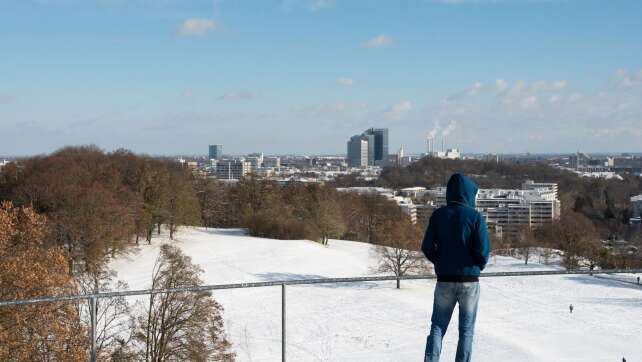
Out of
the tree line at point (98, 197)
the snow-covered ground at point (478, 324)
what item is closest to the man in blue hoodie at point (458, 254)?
the snow-covered ground at point (478, 324)

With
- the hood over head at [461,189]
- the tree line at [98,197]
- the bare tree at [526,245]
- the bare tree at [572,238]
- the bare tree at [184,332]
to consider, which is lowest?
the bare tree at [526,245]

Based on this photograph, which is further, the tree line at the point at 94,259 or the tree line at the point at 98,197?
the tree line at the point at 98,197

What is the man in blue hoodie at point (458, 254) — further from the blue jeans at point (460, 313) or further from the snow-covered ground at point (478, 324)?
the snow-covered ground at point (478, 324)

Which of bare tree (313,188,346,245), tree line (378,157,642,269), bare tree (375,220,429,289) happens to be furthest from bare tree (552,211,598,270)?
bare tree (313,188,346,245)

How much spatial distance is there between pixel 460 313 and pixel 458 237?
70 centimetres

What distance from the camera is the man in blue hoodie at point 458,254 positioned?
532cm

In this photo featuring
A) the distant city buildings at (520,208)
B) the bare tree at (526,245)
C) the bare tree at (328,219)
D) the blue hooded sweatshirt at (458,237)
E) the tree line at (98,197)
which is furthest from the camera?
the distant city buildings at (520,208)

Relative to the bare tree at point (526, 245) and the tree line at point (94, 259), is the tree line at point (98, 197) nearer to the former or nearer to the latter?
the tree line at point (94, 259)

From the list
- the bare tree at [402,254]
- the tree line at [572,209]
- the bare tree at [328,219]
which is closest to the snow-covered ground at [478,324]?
the bare tree at [402,254]

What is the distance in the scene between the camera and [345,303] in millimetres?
16094

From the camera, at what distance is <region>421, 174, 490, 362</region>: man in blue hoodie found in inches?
210

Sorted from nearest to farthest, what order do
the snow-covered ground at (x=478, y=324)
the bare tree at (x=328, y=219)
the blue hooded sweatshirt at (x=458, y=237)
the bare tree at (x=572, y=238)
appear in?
the blue hooded sweatshirt at (x=458, y=237), the snow-covered ground at (x=478, y=324), the bare tree at (x=572, y=238), the bare tree at (x=328, y=219)

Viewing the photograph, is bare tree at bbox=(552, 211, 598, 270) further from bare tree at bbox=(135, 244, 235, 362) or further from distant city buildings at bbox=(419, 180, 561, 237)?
distant city buildings at bbox=(419, 180, 561, 237)

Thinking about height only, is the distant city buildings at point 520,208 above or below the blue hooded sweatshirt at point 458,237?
below
